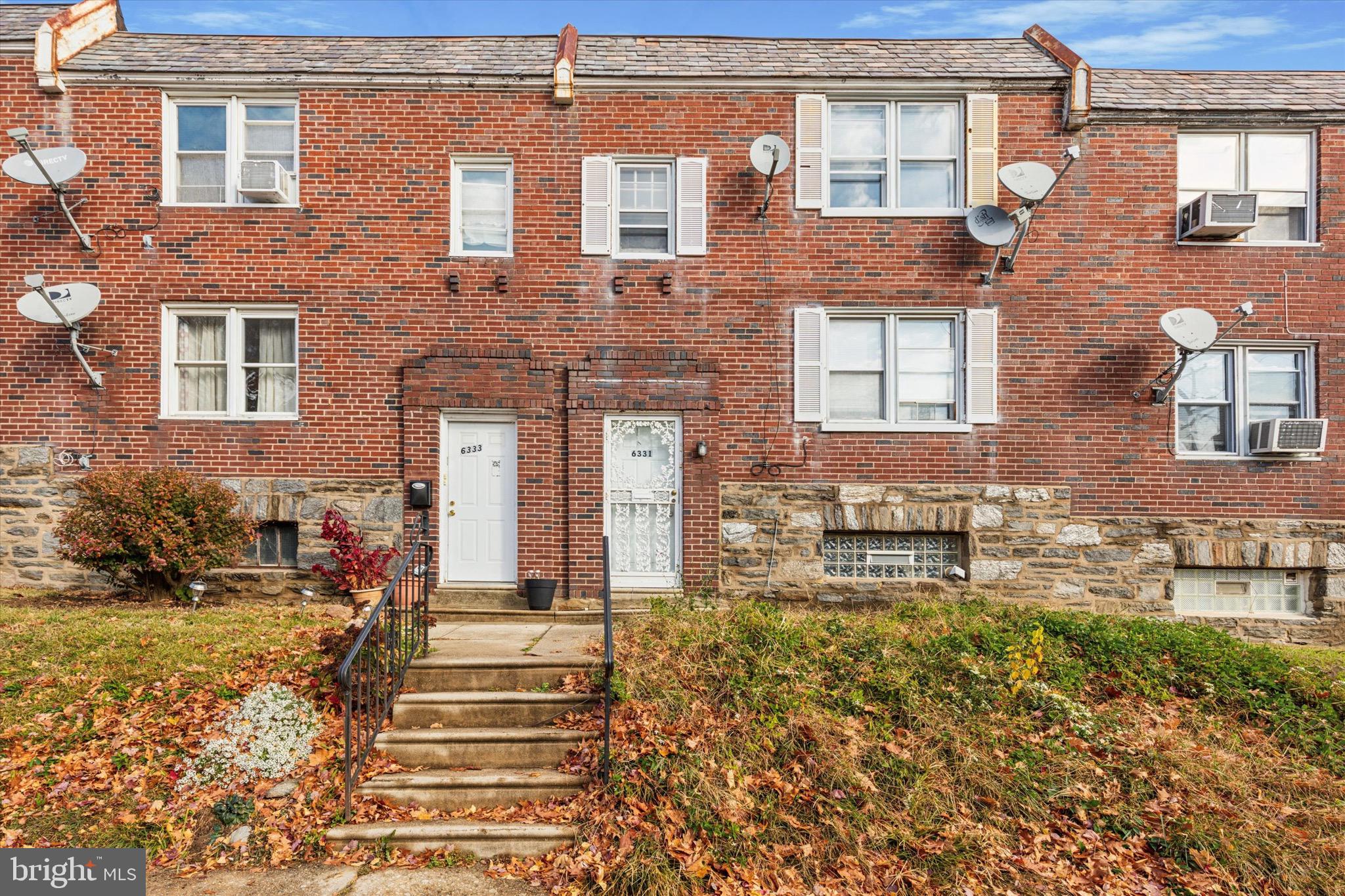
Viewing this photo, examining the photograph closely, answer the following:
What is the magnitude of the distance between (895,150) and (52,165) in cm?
1020

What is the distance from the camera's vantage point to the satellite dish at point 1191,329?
891 cm

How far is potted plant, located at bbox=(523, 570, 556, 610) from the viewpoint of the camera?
890 cm

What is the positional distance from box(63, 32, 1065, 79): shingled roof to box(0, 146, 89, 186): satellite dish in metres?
1.20

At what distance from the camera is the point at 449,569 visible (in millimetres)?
9422

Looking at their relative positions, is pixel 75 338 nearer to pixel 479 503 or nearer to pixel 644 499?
pixel 479 503

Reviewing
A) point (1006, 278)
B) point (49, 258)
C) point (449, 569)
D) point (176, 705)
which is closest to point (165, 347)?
point (49, 258)

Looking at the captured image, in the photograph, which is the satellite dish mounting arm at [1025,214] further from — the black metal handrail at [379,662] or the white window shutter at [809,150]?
the black metal handrail at [379,662]

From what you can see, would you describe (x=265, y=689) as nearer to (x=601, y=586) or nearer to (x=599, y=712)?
(x=599, y=712)

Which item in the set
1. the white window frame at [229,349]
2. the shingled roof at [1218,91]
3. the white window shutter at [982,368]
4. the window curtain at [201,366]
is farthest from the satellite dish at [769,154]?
the window curtain at [201,366]

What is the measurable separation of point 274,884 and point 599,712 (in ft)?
7.72

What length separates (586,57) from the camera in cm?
989

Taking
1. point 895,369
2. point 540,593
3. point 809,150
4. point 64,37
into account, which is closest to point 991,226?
point 895,369

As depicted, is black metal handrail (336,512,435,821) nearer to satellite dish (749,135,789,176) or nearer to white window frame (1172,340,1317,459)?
satellite dish (749,135,789,176)

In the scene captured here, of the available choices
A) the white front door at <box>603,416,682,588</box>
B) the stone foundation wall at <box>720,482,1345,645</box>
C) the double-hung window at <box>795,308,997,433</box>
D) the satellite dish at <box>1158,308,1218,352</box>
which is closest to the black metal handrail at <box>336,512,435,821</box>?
the white front door at <box>603,416,682,588</box>
